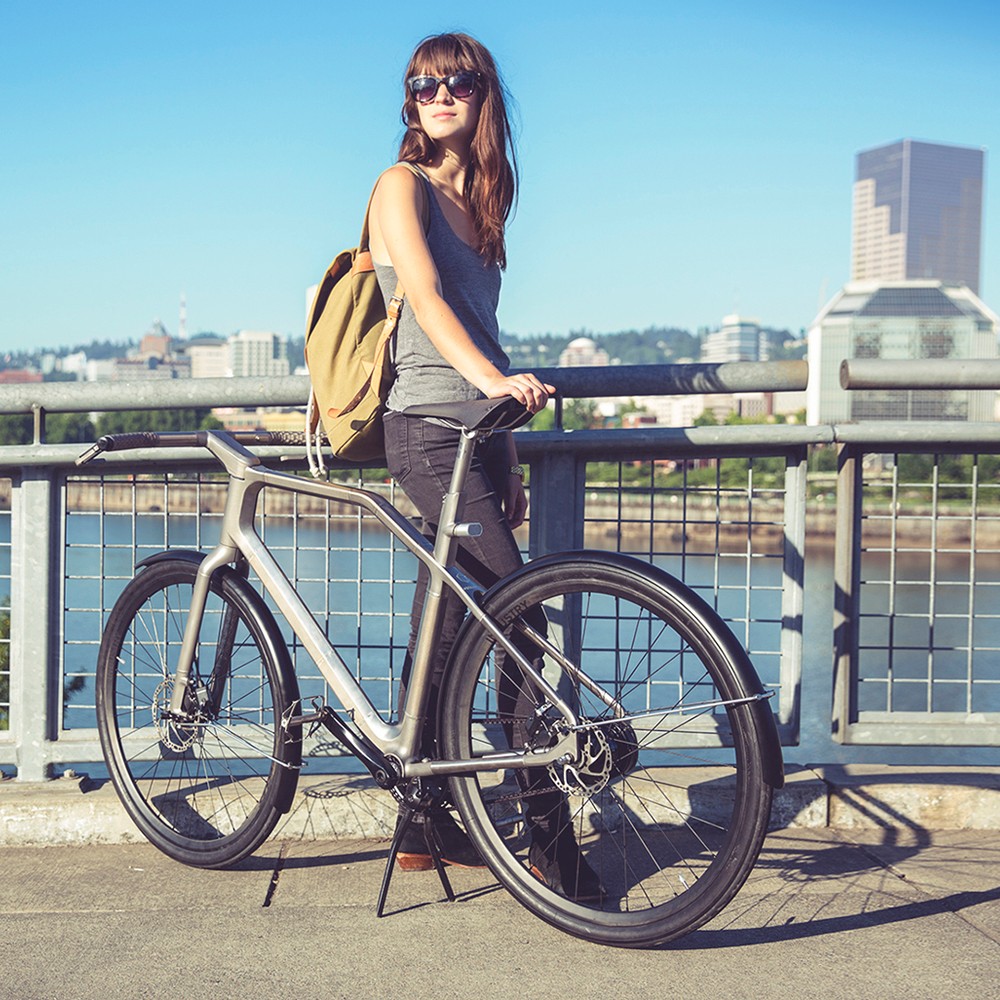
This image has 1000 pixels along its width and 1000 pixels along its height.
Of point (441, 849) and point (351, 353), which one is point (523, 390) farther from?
point (441, 849)

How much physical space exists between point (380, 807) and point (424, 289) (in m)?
1.39

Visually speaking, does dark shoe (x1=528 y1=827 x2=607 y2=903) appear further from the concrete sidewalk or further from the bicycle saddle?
the bicycle saddle

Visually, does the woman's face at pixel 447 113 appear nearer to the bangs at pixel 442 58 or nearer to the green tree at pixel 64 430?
the bangs at pixel 442 58

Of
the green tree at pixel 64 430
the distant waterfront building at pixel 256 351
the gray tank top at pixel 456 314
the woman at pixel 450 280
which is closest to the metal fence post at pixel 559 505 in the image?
the woman at pixel 450 280

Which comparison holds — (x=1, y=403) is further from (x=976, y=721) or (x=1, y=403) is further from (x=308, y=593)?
(x=976, y=721)

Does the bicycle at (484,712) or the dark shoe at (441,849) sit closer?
the bicycle at (484,712)

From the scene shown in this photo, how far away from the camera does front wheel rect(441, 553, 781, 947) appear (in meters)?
2.38

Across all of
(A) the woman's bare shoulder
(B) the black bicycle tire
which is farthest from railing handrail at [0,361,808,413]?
(A) the woman's bare shoulder

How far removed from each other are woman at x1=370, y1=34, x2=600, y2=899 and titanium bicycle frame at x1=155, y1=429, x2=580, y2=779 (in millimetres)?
79

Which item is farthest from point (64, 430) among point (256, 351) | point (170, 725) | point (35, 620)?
point (256, 351)

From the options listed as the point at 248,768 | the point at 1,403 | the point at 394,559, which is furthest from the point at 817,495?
the point at 1,403

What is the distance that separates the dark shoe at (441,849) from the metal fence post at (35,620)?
1.05 metres

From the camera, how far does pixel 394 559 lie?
337cm

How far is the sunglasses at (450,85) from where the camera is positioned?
2.81 metres
